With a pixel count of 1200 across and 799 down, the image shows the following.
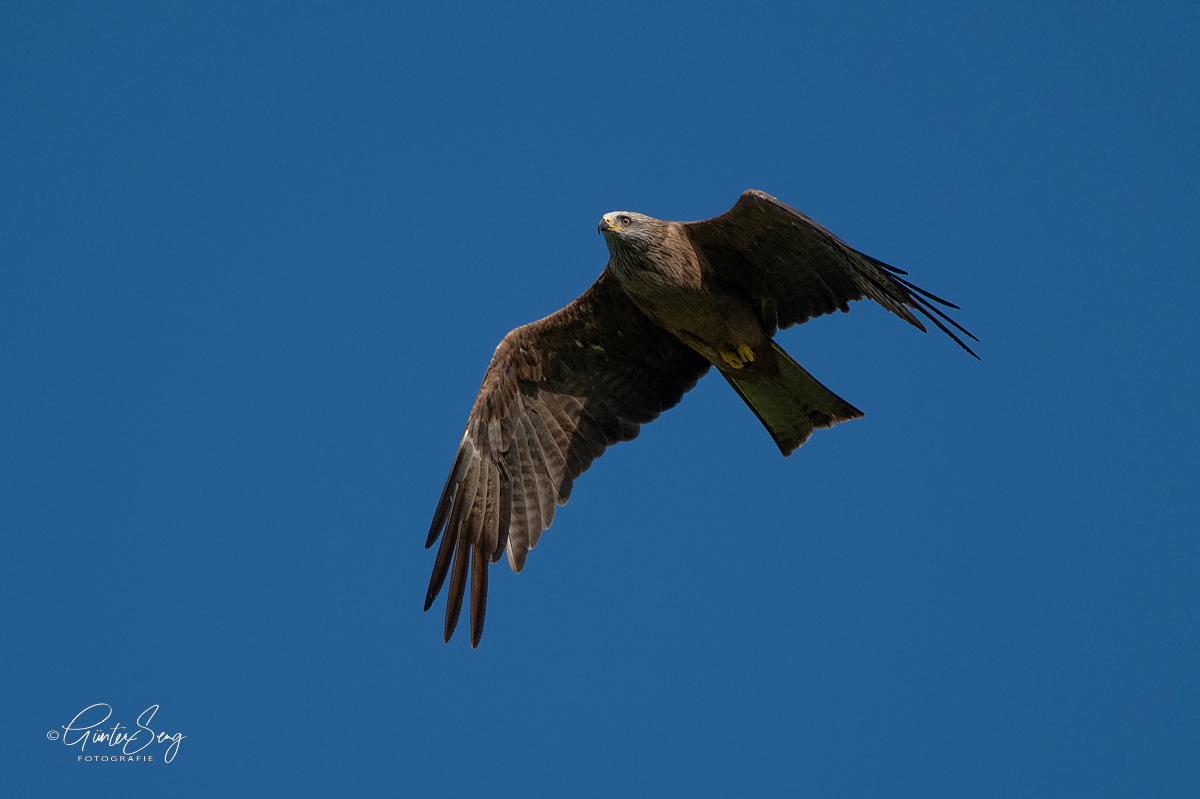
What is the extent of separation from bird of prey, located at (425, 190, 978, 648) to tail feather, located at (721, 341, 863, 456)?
0.04 feet

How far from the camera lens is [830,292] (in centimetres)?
751

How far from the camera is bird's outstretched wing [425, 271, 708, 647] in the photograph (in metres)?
8.09

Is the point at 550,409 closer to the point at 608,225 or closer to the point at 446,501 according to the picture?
the point at 446,501

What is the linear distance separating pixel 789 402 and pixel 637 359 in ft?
4.40

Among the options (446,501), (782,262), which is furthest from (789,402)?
(446,501)

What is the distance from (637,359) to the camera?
8539mm

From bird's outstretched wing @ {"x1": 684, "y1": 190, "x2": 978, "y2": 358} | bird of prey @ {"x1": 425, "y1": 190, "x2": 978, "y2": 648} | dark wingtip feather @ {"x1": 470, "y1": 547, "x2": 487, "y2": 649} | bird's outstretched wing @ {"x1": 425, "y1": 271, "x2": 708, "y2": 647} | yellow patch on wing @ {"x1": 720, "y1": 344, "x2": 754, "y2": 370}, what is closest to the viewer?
bird's outstretched wing @ {"x1": 684, "y1": 190, "x2": 978, "y2": 358}

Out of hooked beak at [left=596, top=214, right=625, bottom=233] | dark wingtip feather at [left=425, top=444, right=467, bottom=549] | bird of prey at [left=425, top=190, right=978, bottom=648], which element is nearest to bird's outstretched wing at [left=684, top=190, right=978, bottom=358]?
bird of prey at [left=425, top=190, right=978, bottom=648]

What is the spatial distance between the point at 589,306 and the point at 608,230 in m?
1.13

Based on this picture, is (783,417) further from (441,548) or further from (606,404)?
(441,548)

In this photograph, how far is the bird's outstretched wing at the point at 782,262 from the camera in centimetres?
670

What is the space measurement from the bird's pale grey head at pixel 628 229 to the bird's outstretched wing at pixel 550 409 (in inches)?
29.2

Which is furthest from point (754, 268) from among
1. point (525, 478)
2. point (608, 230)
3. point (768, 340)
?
point (525, 478)

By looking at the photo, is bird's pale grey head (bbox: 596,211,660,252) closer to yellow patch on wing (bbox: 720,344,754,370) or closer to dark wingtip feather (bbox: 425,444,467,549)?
yellow patch on wing (bbox: 720,344,754,370)
